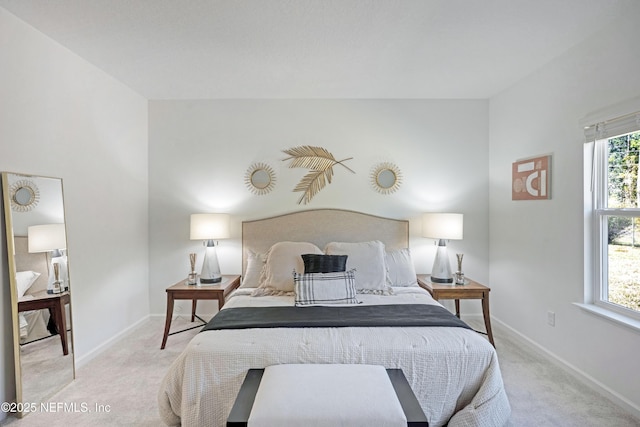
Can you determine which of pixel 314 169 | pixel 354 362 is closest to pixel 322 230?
pixel 314 169

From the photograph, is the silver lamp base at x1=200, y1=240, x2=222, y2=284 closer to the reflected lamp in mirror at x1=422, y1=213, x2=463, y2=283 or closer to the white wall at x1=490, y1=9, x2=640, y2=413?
the reflected lamp in mirror at x1=422, y1=213, x2=463, y2=283

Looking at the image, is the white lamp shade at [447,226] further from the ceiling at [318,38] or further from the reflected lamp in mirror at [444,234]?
the ceiling at [318,38]

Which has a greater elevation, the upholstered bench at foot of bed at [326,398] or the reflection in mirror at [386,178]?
the reflection in mirror at [386,178]

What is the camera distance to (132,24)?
7.35 feet

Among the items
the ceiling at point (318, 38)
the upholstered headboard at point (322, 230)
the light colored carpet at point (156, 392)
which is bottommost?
the light colored carpet at point (156, 392)

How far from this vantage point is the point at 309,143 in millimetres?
3791

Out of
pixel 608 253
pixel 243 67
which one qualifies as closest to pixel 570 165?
pixel 608 253

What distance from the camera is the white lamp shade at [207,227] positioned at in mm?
3377

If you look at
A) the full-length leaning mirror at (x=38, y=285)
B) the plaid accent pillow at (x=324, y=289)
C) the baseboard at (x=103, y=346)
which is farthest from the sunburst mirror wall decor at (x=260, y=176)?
the baseboard at (x=103, y=346)

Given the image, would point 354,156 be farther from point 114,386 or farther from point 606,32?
point 114,386

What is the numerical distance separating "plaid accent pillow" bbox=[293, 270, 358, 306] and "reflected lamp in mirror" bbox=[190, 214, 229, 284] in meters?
1.03

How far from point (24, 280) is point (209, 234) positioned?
1469 mm

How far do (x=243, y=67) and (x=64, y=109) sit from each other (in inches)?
57.5

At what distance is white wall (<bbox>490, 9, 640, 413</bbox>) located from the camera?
221 centimetres
